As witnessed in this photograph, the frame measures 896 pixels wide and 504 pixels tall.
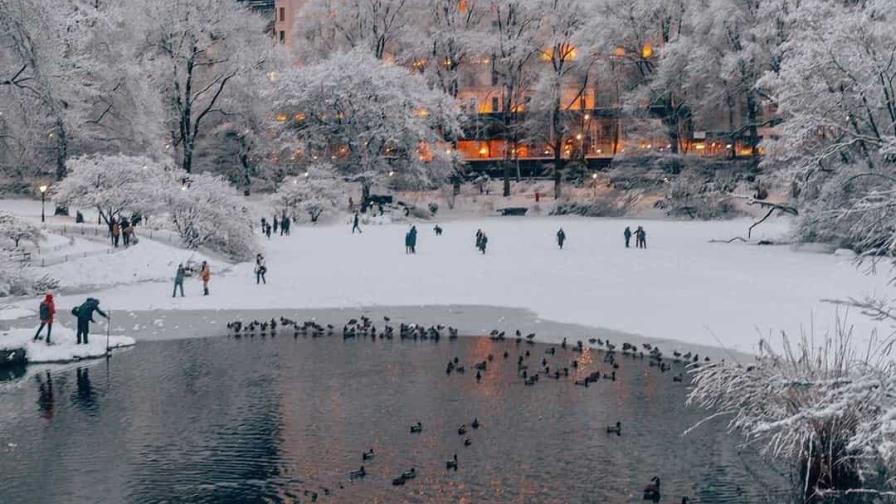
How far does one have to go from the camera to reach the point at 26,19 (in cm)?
2825

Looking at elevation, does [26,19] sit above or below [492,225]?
above

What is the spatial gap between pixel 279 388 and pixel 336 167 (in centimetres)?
4879

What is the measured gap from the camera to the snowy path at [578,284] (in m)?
29.1

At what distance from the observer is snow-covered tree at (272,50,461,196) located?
220ft

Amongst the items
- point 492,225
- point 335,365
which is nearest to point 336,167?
point 492,225

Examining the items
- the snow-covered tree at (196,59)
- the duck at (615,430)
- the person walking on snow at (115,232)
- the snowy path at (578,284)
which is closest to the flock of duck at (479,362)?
the duck at (615,430)

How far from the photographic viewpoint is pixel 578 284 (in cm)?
3562

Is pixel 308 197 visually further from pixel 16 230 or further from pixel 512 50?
pixel 16 230

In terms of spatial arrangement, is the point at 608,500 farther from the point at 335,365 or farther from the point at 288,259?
the point at 288,259

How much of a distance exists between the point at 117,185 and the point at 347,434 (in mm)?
31242

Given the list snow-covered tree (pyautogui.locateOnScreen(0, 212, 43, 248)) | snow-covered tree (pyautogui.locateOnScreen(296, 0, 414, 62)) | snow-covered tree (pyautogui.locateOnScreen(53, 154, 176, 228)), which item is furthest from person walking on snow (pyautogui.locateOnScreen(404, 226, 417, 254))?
snow-covered tree (pyautogui.locateOnScreen(296, 0, 414, 62))

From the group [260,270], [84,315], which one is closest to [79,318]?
[84,315]

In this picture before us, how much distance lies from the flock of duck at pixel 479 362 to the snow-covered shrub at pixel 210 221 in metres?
14.8

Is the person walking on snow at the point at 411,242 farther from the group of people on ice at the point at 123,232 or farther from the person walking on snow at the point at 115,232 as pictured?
the person walking on snow at the point at 115,232
